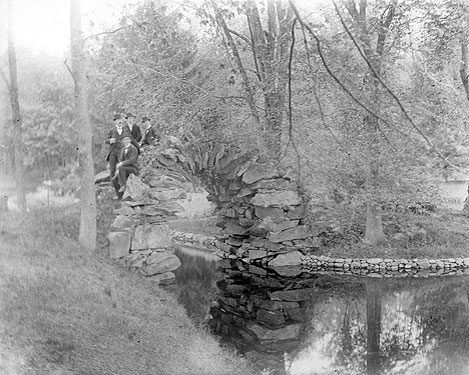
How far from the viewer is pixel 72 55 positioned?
3.69 m

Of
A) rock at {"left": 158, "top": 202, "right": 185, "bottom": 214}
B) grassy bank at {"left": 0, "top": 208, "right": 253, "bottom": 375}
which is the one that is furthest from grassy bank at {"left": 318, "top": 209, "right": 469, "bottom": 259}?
grassy bank at {"left": 0, "top": 208, "right": 253, "bottom": 375}

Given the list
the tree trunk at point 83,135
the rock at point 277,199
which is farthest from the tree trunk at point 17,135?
the rock at point 277,199

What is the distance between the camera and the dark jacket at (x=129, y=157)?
5391 mm

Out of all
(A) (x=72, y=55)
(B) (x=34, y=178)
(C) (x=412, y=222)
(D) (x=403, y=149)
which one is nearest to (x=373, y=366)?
(D) (x=403, y=149)

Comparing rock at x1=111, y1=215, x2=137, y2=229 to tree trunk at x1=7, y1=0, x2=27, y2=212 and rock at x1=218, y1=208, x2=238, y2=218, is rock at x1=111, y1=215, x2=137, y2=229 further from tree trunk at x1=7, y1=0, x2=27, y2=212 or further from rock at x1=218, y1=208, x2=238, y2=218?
rock at x1=218, y1=208, x2=238, y2=218

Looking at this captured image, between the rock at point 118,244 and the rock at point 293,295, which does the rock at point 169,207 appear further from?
the rock at point 293,295

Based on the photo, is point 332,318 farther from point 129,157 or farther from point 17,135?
point 17,135

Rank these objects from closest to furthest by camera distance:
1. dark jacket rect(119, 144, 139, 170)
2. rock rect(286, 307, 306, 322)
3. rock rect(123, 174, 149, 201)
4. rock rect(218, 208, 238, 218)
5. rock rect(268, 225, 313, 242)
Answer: dark jacket rect(119, 144, 139, 170) < rock rect(123, 174, 149, 201) < rock rect(286, 307, 306, 322) < rock rect(268, 225, 313, 242) < rock rect(218, 208, 238, 218)

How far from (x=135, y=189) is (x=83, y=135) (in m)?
2.00

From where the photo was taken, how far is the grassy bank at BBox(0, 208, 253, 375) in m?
2.79

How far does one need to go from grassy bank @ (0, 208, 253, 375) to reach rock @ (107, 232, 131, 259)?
67 cm

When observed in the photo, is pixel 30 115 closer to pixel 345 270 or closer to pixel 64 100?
pixel 64 100

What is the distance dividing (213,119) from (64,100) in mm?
2164

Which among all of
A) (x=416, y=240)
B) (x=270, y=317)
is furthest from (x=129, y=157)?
(x=416, y=240)
